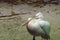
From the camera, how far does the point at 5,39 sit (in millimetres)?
3738

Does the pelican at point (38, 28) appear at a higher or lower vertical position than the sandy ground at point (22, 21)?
higher

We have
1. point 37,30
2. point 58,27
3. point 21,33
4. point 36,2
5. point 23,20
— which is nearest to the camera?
point 37,30

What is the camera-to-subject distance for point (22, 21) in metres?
4.59

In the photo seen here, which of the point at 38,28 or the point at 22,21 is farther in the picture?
the point at 22,21

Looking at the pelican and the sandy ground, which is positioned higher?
the pelican

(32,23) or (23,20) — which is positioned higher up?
(32,23)

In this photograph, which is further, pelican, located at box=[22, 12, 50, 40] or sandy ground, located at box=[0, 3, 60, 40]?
sandy ground, located at box=[0, 3, 60, 40]

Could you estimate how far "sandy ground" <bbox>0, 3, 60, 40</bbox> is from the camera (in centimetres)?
388

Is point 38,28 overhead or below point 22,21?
overhead

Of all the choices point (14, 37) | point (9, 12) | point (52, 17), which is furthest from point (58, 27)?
point (9, 12)

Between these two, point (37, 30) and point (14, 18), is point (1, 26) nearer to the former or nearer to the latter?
point (14, 18)

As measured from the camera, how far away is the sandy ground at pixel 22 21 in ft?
12.7

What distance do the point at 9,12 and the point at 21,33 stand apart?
52.7 inches

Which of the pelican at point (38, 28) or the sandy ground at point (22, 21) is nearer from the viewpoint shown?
the pelican at point (38, 28)
